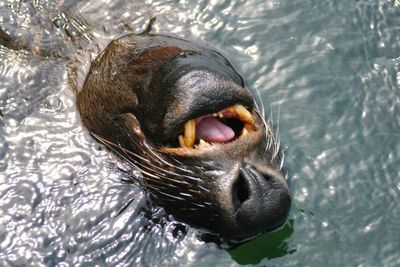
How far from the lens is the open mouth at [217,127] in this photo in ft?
21.9

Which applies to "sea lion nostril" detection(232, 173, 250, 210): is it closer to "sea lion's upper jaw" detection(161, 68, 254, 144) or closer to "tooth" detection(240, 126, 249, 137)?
"tooth" detection(240, 126, 249, 137)

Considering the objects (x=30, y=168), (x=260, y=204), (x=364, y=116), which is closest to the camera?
(x=260, y=204)

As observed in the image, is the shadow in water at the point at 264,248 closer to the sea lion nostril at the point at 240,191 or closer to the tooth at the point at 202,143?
the sea lion nostril at the point at 240,191

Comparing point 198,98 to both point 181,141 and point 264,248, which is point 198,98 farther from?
point 264,248

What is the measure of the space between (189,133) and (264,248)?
98cm

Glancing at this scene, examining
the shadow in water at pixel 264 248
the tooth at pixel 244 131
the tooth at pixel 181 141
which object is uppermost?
the tooth at pixel 181 141

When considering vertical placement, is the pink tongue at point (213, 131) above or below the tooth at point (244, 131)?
above

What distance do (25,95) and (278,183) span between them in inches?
90.6

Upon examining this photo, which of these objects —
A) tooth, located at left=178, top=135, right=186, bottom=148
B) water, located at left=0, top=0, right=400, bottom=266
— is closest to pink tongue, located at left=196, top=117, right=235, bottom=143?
tooth, located at left=178, top=135, right=186, bottom=148

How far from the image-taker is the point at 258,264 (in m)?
6.87

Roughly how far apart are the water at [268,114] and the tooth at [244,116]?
0.77 meters

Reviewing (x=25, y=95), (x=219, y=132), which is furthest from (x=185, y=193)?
(x=25, y=95)

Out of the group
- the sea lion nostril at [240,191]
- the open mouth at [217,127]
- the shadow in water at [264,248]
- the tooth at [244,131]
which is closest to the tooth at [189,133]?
the open mouth at [217,127]

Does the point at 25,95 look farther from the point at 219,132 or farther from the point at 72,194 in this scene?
the point at 219,132
